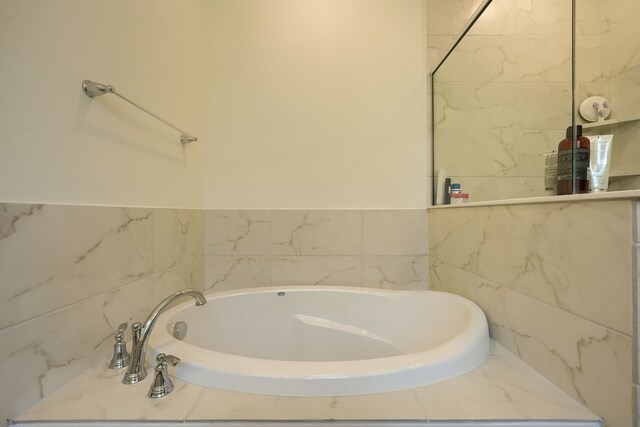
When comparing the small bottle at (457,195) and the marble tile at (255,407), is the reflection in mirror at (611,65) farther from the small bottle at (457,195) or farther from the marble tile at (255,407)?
the marble tile at (255,407)

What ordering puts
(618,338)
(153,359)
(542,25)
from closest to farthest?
(618,338)
(153,359)
(542,25)

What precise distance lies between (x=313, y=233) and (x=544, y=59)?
4.59ft

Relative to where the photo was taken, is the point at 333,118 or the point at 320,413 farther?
the point at 333,118

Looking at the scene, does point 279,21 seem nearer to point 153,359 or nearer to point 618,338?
point 153,359

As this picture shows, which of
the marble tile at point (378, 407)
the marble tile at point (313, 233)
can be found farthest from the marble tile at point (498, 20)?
the marble tile at point (378, 407)

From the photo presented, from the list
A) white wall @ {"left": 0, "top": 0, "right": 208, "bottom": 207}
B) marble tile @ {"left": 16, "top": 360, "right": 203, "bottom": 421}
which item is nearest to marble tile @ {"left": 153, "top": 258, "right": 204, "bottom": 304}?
white wall @ {"left": 0, "top": 0, "right": 208, "bottom": 207}

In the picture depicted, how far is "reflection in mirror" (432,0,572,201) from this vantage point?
1.12m

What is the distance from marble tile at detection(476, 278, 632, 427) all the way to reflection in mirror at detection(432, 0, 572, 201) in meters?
0.64

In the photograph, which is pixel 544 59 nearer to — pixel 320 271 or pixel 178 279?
pixel 320 271

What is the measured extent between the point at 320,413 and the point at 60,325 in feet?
2.13

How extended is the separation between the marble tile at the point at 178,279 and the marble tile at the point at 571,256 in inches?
49.7

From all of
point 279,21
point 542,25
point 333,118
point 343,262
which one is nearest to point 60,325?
point 343,262

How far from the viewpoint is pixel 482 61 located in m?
1.39

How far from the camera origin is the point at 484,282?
930mm
